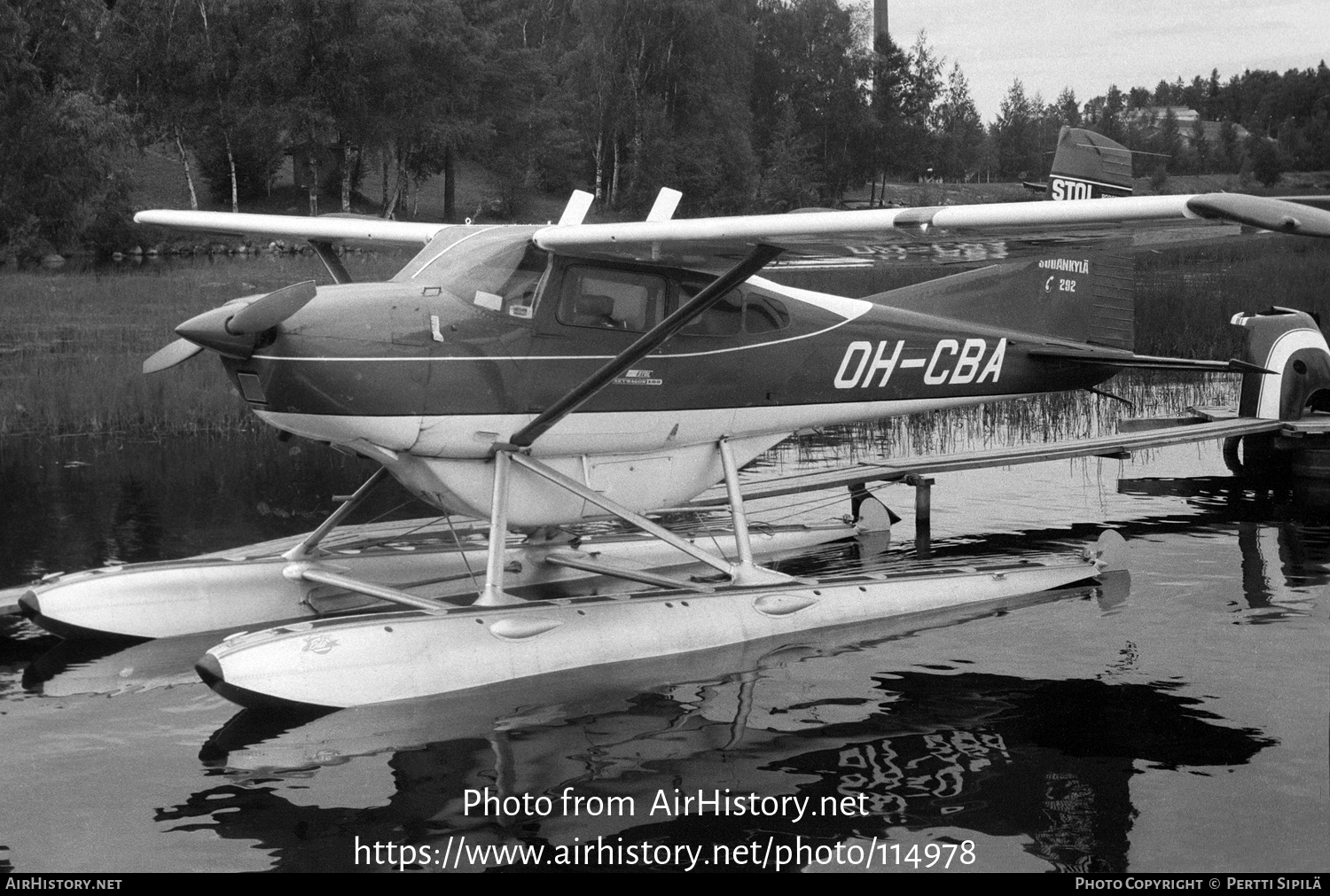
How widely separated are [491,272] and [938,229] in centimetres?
268

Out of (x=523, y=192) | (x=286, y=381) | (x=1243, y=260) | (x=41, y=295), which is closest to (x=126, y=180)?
(x=41, y=295)

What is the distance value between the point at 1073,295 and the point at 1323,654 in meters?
3.90

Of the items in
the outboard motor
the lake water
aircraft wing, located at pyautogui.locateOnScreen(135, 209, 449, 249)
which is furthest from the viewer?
the outboard motor

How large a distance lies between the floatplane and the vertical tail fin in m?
4.37

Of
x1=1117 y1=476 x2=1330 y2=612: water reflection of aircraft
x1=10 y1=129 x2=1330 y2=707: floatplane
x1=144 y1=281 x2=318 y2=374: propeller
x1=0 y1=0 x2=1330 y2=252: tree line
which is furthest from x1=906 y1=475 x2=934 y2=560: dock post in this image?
x1=0 y1=0 x2=1330 y2=252: tree line

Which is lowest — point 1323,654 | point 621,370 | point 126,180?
point 1323,654

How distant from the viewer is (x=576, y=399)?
7676 mm

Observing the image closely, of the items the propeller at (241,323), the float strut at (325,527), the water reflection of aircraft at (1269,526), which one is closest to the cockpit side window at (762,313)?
the float strut at (325,527)

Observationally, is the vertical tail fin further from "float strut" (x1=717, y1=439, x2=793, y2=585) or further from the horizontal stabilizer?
"float strut" (x1=717, y1=439, x2=793, y2=585)

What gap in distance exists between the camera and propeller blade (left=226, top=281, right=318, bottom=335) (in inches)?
266

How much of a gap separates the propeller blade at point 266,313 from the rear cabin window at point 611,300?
66.6 inches

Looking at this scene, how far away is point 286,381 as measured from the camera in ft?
23.1

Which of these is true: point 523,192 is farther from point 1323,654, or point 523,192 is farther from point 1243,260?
point 1323,654

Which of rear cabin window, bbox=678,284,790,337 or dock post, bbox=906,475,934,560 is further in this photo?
dock post, bbox=906,475,934,560
